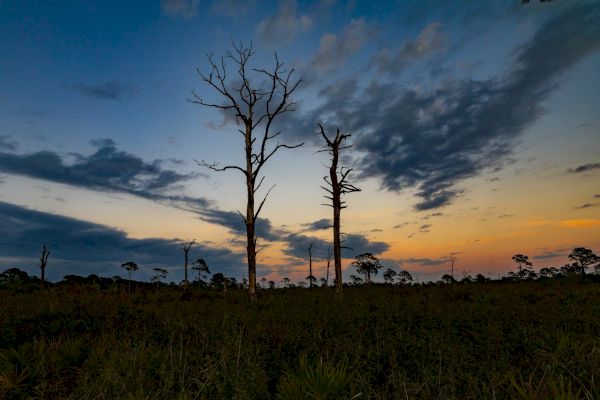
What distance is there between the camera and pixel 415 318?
12.0 m

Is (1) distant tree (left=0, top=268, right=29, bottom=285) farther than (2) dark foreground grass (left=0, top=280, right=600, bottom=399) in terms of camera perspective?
Yes

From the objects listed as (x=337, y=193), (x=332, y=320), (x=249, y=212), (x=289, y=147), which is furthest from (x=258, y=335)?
(x=337, y=193)

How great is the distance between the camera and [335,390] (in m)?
3.85

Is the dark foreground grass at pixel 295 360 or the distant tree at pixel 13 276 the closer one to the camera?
the dark foreground grass at pixel 295 360

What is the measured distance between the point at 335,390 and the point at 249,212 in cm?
1820

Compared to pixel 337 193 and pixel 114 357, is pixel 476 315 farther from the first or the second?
pixel 337 193

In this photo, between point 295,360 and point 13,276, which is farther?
point 13,276

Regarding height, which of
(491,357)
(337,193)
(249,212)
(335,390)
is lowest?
(491,357)

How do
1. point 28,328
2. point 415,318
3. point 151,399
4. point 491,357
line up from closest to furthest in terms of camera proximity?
1. point 151,399
2. point 491,357
3. point 28,328
4. point 415,318

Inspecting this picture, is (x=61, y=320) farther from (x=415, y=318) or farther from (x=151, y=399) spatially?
(x=415, y=318)

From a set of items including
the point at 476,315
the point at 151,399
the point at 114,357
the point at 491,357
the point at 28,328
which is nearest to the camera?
the point at 151,399

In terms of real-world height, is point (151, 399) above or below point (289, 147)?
below

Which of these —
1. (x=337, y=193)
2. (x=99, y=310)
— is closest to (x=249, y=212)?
(x=337, y=193)

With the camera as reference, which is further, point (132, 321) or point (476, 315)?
point (476, 315)
